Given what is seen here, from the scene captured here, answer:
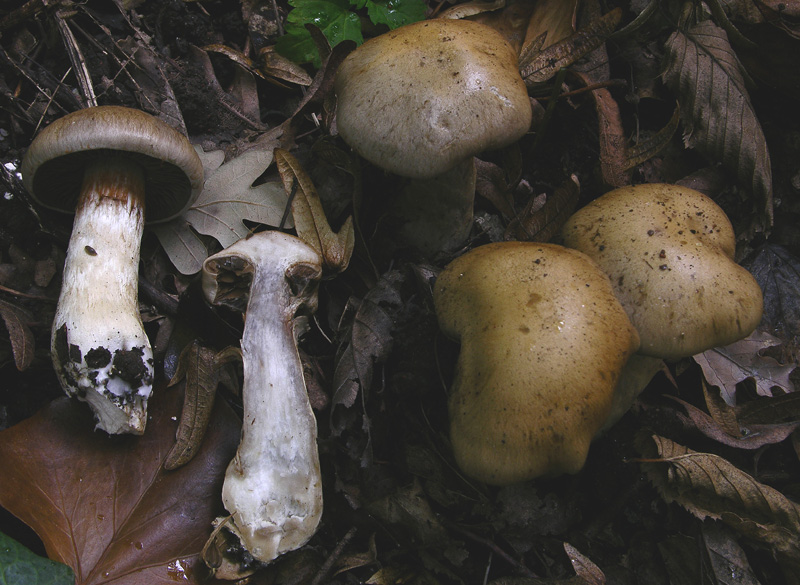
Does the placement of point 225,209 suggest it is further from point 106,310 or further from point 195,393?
point 195,393

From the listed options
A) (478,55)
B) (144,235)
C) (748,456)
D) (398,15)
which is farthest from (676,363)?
(144,235)

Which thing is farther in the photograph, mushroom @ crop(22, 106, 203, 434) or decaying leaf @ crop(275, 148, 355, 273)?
decaying leaf @ crop(275, 148, 355, 273)

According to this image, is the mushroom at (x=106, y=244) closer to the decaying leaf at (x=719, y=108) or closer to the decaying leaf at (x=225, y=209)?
the decaying leaf at (x=225, y=209)

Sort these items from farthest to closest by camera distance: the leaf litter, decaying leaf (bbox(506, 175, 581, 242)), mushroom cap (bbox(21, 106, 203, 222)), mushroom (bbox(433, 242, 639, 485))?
decaying leaf (bbox(506, 175, 581, 242)), the leaf litter, mushroom cap (bbox(21, 106, 203, 222)), mushroom (bbox(433, 242, 639, 485))

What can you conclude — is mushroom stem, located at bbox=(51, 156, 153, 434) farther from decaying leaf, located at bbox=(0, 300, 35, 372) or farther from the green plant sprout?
the green plant sprout

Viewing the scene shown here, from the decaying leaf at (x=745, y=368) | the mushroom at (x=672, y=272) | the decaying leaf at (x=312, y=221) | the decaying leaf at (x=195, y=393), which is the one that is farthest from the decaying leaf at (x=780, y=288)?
the decaying leaf at (x=195, y=393)

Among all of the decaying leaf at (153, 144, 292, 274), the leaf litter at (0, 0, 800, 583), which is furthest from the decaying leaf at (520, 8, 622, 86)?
the decaying leaf at (153, 144, 292, 274)

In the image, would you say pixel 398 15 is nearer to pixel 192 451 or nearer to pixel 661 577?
pixel 192 451
